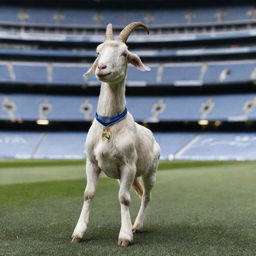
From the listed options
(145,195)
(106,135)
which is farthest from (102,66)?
(145,195)

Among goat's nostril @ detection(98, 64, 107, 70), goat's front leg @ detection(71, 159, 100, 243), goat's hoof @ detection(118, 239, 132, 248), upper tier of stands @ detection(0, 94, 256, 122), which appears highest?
goat's nostril @ detection(98, 64, 107, 70)

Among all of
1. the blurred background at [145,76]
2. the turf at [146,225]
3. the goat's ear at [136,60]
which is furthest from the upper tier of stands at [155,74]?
the goat's ear at [136,60]

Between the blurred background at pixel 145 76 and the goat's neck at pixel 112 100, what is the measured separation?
102 feet

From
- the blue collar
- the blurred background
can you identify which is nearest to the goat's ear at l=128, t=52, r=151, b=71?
the blue collar

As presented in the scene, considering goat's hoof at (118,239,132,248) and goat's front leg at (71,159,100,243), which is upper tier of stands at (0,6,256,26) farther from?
goat's hoof at (118,239,132,248)

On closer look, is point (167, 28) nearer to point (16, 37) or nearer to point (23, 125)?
point (16, 37)

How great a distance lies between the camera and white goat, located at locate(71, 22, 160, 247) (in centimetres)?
451

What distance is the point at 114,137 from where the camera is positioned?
182 inches

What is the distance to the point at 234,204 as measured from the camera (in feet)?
25.8

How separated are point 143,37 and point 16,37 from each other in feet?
52.7

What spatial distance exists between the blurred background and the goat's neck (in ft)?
102

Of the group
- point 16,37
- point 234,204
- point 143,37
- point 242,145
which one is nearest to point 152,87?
point 143,37

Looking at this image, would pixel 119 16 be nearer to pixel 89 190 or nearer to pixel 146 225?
pixel 146 225

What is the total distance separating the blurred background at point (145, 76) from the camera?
40.8 meters
